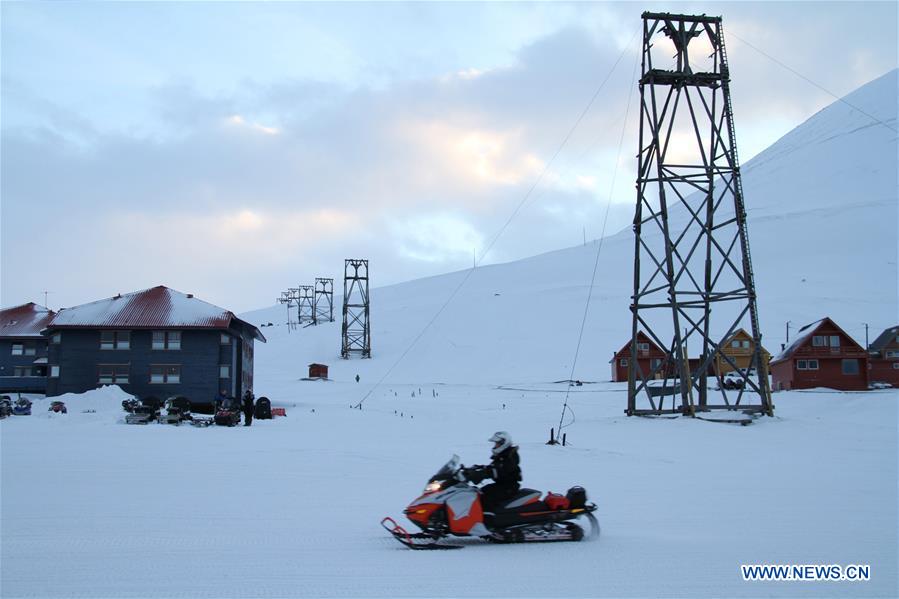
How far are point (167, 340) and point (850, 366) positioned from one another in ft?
131

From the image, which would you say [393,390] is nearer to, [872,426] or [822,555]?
[872,426]

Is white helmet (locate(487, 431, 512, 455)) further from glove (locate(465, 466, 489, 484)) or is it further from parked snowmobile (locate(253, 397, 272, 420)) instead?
parked snowmobile (locate(253, 397, 272, 420))

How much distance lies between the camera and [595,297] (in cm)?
9081

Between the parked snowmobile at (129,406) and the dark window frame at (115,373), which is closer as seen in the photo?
the parked snowmobile at (129,406)

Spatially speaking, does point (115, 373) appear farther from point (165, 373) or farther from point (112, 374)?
point (165, 373)

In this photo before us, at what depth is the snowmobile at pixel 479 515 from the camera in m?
9.16

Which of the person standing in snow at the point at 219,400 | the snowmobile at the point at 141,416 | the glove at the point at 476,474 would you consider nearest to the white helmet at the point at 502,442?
the glove at the point at 476,474

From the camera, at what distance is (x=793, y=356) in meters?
50.0

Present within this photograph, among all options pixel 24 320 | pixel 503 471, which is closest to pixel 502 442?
pixel 503 471

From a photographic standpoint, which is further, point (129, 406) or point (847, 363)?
point (847, 363)

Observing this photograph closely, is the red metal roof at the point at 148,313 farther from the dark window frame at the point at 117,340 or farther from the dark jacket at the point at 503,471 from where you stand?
the dark jacket at the point at 503,471

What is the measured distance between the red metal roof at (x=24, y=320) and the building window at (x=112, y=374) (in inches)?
627

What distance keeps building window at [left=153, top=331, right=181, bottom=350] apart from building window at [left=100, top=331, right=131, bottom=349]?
125cm

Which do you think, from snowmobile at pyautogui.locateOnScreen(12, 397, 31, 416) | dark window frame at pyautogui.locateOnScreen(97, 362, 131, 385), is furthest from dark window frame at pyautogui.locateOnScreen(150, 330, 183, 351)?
snowmobile at pyautogui.locateOnScreen(12, 397, 31, 416)
